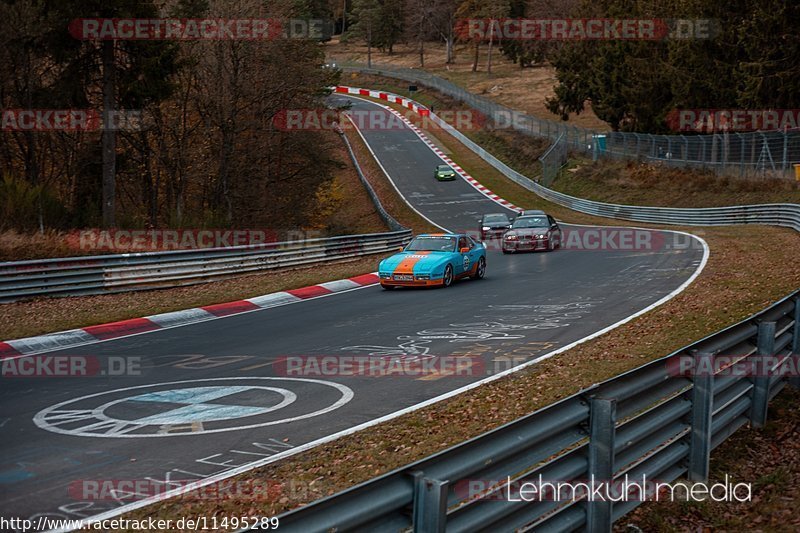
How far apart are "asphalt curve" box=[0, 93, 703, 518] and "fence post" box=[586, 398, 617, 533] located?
11.1 ft

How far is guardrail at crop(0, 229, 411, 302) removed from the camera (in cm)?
1867

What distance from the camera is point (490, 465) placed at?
14.6 feet

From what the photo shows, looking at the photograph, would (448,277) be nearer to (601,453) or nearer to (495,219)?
(601,453)

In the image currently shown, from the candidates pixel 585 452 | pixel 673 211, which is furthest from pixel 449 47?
pixel 585 452

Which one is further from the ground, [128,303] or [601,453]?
[601,453]

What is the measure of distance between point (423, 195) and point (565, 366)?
49.2 metres

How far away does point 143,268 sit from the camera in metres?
A: 21.1

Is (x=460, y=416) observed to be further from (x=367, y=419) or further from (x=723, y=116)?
(x=723, y=116)

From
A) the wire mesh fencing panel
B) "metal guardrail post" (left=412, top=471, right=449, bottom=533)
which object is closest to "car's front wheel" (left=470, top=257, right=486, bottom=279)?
"metal guardrail post" (left=412, top=471, right=449, bottom=533)

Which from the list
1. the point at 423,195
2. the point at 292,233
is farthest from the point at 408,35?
the point at 292,233

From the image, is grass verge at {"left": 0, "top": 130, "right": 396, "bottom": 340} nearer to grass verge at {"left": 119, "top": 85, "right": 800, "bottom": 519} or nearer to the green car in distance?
grass verge at {"left": 119, "top": 85, "right": 800, "bottom": 519}

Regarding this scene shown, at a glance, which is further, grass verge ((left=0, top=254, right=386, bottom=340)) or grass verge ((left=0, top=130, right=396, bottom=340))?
grass verge ((left=0, top=130, right=396, bottom=340))

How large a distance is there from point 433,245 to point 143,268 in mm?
7810

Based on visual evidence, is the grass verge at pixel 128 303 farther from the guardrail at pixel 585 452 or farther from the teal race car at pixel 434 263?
the guardrail at pixel 585 452
